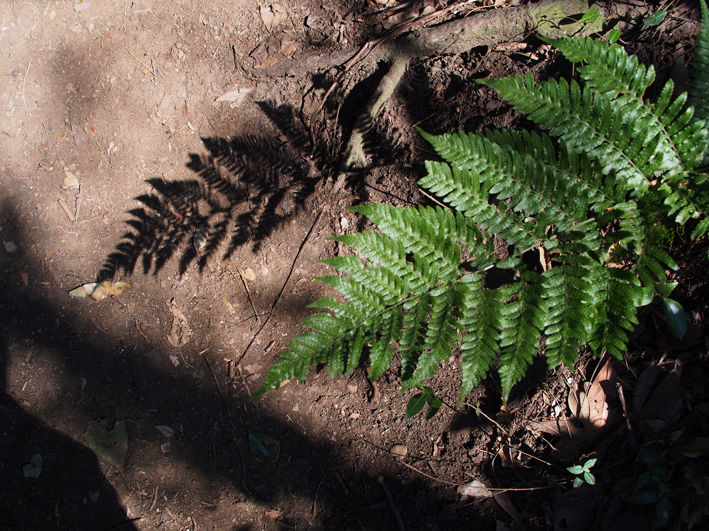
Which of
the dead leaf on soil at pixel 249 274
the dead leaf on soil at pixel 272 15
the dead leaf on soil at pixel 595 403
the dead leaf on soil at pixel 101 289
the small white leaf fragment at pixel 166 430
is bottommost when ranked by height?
the small white leaf fragment at pixel 166 430

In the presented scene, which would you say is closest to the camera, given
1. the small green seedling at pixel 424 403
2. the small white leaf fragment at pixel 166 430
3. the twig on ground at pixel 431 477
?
the small green seedling at pixel 424 403

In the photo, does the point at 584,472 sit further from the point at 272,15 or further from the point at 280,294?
the point at 272,15

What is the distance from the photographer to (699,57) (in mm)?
1886

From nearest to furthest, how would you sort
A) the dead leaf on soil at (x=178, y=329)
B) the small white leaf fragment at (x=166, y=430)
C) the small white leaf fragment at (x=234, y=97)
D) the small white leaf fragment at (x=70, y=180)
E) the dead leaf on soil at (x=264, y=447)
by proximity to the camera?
1. the dead leaf on soil at (x=264, y=447)
2. the small white leaf fragment at (x=166, y=430)
3. the dead leaf on soil at (x=178, y=329)
4. the small white leaf fragment at (x=234, y=97)
5. the small white leaf fragment at (x=70, y=180)

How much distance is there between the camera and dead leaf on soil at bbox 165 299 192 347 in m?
2.85

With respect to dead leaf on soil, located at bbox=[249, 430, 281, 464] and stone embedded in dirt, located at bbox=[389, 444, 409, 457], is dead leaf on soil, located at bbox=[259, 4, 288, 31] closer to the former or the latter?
dead leaf on soil, located at bbox=[249, 430, 281, 464]

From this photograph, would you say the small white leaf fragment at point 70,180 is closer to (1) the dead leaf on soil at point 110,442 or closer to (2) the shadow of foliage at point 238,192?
(2) the shadow of foliage at point 238,192

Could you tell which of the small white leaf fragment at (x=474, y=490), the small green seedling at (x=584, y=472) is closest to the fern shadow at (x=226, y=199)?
the small white leaf fragment at (x=474, y=490)

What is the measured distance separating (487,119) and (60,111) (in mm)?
2793

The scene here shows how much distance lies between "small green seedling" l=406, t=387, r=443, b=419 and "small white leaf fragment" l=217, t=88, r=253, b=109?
2.09 meters

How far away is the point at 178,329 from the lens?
2867mm

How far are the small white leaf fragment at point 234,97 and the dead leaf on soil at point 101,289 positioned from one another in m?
1.32

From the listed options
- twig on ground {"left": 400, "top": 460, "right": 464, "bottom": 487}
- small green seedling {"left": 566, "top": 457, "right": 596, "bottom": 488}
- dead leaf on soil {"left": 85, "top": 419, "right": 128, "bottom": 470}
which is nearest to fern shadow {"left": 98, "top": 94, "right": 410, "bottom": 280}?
dead leaf on soil {"left": 85, "top": 419, "right": 128, "bottom": 470}

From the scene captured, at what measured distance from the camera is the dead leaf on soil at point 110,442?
2.74 m
